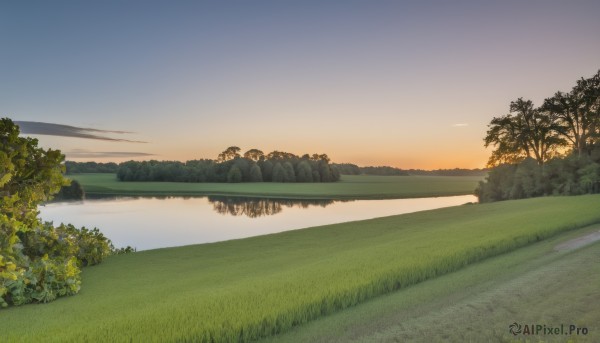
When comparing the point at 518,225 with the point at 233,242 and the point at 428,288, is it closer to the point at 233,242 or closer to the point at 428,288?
the point at 428,288

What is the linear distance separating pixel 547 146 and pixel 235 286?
154 ft

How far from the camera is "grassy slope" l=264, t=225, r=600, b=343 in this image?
5081mm

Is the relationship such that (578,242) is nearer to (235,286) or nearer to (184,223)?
(235,286)

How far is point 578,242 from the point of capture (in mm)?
10953

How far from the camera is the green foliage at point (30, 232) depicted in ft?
22.7

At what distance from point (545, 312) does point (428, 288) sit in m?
2.20

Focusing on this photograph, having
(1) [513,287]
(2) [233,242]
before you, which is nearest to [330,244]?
(2) [233,242]

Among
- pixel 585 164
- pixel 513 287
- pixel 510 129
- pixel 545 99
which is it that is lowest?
pixel 513 287

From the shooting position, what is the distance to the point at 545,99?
4312 centimetres

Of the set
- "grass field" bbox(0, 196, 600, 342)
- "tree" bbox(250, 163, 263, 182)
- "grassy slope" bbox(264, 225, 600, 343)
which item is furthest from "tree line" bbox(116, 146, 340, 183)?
"grassy slope" bbox(264, 225, 600, 343)

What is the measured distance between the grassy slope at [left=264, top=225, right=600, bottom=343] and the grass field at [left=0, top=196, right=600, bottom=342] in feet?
1.24

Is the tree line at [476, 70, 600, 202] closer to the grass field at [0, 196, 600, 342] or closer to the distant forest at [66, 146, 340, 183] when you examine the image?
the grass field at [0, 196, 600, 342]

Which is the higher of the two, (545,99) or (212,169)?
(545,99)

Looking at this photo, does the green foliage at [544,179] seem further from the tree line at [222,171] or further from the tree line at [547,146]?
the tree line at [222,171]
